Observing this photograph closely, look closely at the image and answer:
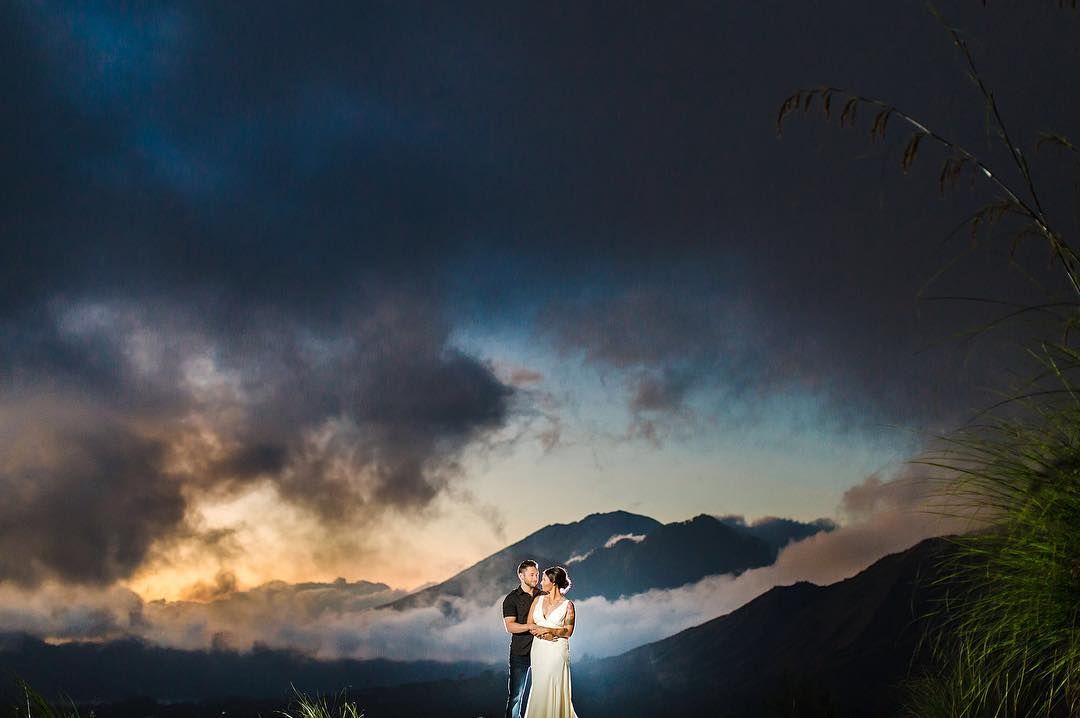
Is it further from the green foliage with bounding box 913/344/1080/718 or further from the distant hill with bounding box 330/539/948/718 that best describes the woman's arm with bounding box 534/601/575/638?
the distant hill with bounding box 330/539/948/718

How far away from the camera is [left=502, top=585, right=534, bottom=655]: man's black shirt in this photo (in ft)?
33.3

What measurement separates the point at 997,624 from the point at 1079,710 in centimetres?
38

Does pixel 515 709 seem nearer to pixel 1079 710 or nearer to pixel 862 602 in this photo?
pixel 1079 710

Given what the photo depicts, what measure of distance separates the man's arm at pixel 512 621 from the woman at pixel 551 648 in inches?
1.4

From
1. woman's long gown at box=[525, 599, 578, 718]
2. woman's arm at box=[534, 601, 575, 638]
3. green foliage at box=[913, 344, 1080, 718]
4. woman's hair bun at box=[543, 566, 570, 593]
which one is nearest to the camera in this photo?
green foliage at box=[913, 344, 1080, 718]

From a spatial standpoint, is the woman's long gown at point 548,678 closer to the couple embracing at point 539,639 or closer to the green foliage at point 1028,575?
the couple embracing at point 539,639

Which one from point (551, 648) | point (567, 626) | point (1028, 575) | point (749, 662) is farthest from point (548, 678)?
point (749, 662)

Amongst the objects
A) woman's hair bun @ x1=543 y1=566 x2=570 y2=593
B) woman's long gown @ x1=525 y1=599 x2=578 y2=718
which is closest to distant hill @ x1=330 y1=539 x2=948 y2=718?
woman's long gown @ x1=525 y1=599 x2=578 y2=718

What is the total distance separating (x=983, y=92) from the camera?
11.0 ft

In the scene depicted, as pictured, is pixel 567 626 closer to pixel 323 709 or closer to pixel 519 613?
pixel 519 613

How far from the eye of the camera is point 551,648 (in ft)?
33.9

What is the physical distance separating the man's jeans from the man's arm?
0.31 metres

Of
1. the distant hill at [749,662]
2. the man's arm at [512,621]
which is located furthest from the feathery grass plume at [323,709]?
the distant hill at [749,662]

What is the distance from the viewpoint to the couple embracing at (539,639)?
10.1 metres
